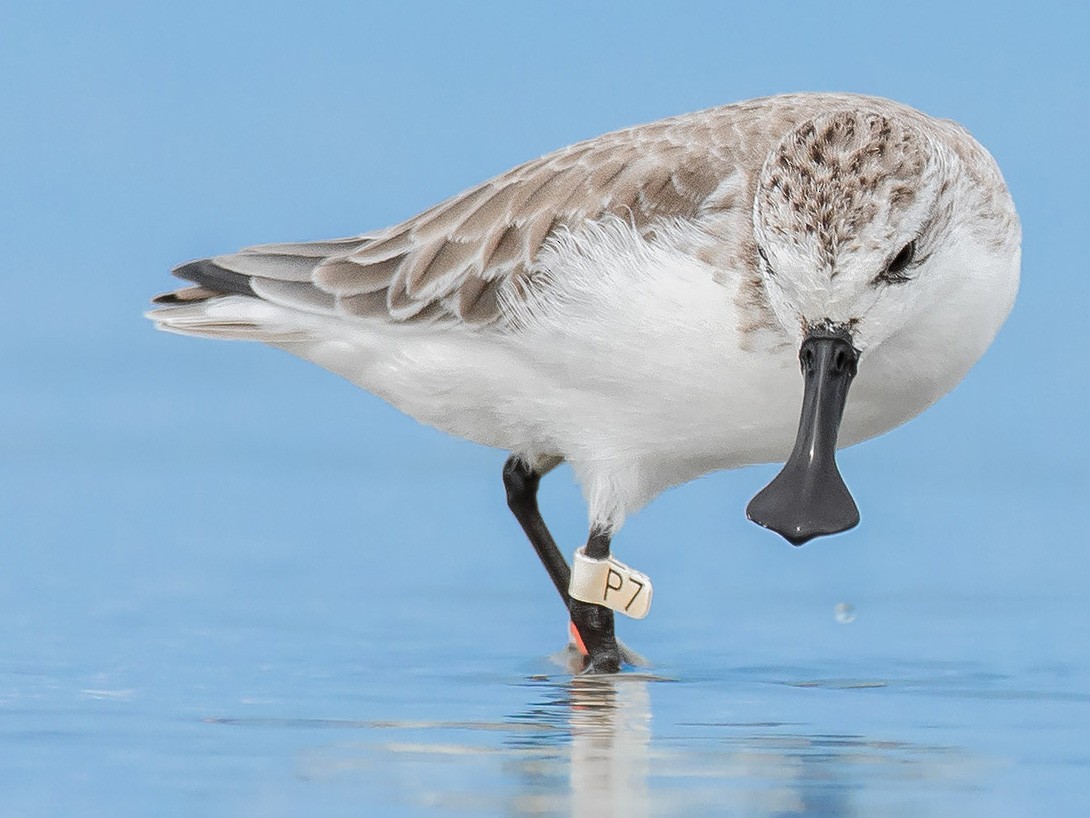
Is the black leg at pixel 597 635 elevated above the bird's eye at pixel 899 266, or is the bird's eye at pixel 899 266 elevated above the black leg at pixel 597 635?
the bird's eye at pixel 899 266

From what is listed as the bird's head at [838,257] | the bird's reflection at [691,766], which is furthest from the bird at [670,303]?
the bird's reflection at [691,766]

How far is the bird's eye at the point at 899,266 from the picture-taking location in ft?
23.7

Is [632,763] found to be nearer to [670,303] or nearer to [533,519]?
[670,303]

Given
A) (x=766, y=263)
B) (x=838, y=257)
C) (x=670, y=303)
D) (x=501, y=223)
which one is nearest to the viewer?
(x=838, y=257)

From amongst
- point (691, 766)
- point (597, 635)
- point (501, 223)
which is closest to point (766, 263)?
point (501, 223)

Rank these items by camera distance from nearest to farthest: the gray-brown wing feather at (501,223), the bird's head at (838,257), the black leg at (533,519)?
the bird's head at (838,257)
the gray-brown wing feather at (501,223)
the black leg at (533,519)

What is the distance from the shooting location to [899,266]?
7.33 meters

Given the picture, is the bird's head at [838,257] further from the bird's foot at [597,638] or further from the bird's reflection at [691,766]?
the bird's foot at [597,638]

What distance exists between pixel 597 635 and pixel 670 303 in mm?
Answer: 1743

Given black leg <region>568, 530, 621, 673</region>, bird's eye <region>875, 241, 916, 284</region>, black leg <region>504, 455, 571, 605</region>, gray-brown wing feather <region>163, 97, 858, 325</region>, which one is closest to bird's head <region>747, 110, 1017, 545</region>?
bird's eye <region>875, 241, 916, 284</region>

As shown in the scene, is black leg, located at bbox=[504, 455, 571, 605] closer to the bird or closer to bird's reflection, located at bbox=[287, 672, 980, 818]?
the bird

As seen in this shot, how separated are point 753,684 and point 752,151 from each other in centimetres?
202

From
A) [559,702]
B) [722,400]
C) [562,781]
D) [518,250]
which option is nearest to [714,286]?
[722,400]

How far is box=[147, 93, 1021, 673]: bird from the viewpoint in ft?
24.1
